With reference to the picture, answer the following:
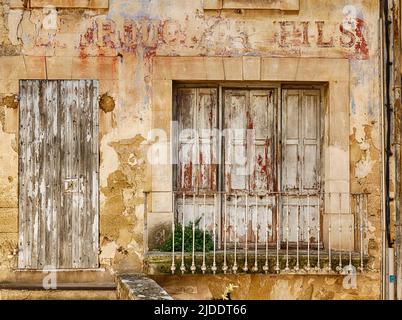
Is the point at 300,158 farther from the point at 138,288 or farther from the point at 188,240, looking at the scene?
the point at 138,288

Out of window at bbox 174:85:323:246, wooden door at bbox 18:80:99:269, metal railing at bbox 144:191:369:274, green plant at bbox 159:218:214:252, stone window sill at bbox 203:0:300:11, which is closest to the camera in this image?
metal railing at bbox 144:191:369:274

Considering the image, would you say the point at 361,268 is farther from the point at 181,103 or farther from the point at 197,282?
the point at 181,103

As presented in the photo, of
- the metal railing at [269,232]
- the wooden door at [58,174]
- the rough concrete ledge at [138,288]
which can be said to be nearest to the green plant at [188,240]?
the metal railing at [269,232]

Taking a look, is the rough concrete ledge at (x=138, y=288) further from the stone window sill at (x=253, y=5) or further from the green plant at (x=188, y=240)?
the stone window sill at (x=253, y=5)

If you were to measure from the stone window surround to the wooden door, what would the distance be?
2.83 feet

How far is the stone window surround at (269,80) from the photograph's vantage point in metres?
12.2

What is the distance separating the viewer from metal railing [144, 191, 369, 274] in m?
11.9

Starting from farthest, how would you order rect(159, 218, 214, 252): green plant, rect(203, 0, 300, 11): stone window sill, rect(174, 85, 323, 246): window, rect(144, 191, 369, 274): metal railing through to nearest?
1. rect(174, 85, 323, 246): window
2. rect(203, 0, 300, 11): stone window sill
3. rect(159, 218, 214, 252): green plant
4. rect(144, 191, 369, 274): metal railing

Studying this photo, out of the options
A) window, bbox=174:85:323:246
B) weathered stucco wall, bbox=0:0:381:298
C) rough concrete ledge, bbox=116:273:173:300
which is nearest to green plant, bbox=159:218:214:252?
window, bbox=174:85:323:246

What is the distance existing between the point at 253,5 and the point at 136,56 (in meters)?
1.74

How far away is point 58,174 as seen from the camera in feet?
40.1

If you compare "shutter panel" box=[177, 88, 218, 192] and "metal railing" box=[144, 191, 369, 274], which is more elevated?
"shutter panel" box=[177, 88, 218, 192]

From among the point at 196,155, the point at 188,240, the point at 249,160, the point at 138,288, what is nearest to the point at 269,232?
the point at 249,160

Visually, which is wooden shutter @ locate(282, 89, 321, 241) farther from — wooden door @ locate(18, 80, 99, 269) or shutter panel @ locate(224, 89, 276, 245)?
wooden door @ locate(18, 80, 99, 269)
